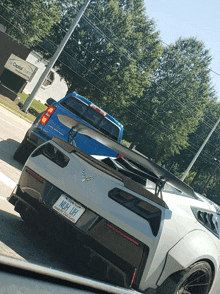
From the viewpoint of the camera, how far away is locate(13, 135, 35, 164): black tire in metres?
7.72

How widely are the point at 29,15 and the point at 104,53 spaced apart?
28.0ft

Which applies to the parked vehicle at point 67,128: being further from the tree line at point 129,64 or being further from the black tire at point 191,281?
the tree line at point 129,64

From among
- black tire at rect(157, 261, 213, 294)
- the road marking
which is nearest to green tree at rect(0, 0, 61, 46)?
the road marking

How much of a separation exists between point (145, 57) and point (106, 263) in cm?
3703

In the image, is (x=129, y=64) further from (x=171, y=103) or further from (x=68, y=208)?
(x=68, y=208)

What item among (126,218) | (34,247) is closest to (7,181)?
(34,247)

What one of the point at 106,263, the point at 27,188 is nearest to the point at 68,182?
the point at 27,188

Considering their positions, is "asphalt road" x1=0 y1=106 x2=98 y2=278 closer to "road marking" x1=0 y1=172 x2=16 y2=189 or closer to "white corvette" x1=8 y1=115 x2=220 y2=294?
"white corvette" x1=8 y1=115 x2=220 y2=294

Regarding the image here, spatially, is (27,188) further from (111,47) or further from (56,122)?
(111,47)

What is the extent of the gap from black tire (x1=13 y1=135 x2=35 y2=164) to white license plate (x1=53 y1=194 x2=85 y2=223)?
4112 millimetres

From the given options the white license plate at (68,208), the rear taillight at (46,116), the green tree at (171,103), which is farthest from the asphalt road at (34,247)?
the green tree at (171,103)

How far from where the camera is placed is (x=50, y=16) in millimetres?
28234

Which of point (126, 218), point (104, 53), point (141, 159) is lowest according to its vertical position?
point (126, 218)

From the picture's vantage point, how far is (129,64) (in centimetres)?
3478
